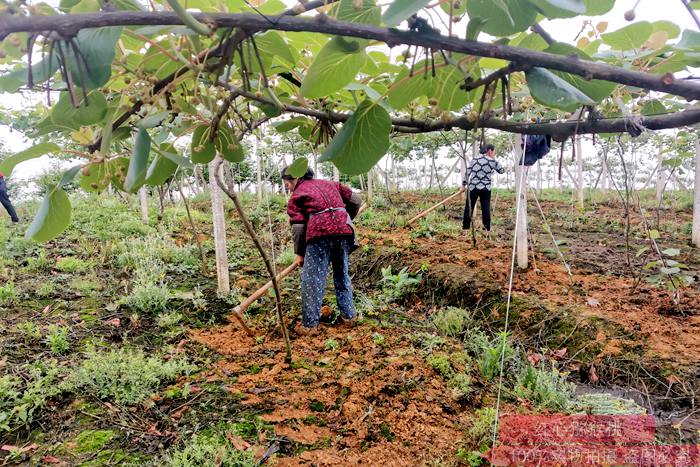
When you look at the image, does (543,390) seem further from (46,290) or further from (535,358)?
(46,290)

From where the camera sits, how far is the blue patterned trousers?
378 cm

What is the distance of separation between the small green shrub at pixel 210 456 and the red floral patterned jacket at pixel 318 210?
6.47ft

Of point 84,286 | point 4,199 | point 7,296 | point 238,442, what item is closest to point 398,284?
point 238,442

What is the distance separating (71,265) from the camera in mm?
5234

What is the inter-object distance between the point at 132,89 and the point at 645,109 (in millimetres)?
1131

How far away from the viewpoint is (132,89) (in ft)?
2.51

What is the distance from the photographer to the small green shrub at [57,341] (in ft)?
10.3

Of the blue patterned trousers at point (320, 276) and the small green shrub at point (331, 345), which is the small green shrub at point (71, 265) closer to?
the blue patterned trousers at point (320, 276)

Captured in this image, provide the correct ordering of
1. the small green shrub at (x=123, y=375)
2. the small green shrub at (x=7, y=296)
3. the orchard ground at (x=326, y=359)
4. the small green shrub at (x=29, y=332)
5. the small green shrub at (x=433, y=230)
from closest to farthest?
the orchard ground at (x=326, y=359) → the small green shrub at (x=123, y=375) → the small green shrub at (x=29, y=332) → the small green shrub at (x=7, y=296) → the small green shrub at (x=433, y=230)

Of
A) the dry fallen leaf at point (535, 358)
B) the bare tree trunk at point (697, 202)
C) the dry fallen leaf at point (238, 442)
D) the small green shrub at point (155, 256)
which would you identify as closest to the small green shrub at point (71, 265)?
the small green shrub at point (155, 256)

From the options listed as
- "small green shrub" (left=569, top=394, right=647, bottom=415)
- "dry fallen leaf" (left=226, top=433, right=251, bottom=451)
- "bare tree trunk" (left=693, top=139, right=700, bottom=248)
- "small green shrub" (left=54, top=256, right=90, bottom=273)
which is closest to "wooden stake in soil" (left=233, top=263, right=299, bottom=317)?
"dry fallen leaf" (left=226, top=433, right=251, bottom=451)

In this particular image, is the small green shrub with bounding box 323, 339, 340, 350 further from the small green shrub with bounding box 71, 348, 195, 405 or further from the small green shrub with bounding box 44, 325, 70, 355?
the small green shrub with bounding box 44, 325, 70, 355

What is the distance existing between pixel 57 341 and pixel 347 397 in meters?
2.35

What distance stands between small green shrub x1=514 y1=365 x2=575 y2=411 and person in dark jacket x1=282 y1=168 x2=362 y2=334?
1.79 m
